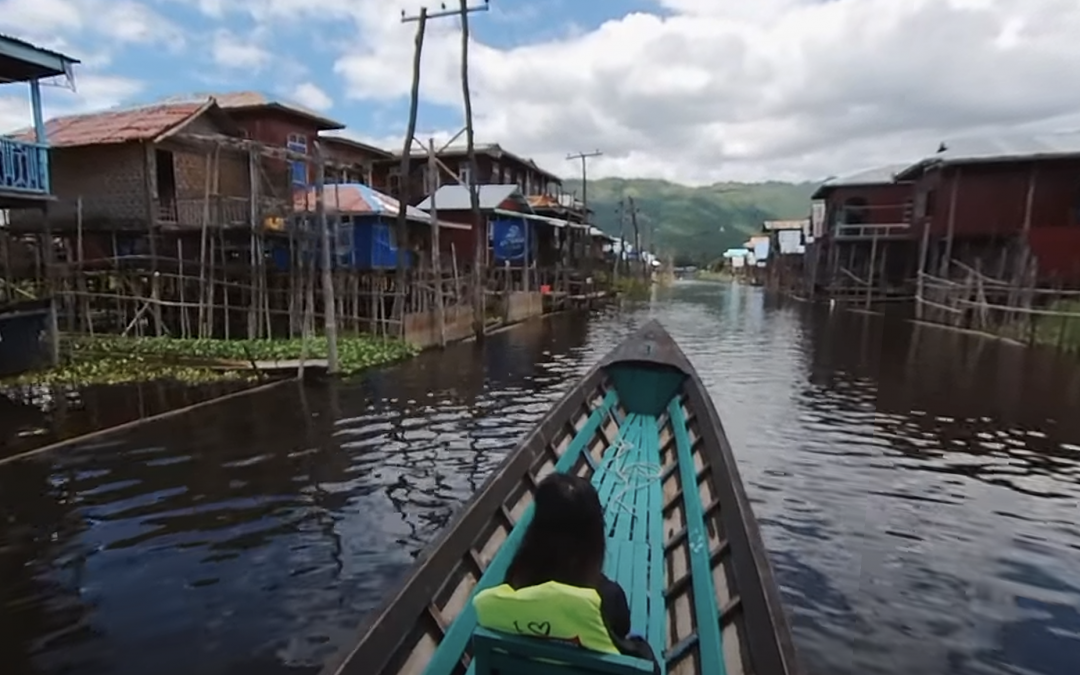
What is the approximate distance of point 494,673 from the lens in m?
2.97

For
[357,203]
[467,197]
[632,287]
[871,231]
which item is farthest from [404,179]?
[632,287]

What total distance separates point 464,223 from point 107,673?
2832 centimetres

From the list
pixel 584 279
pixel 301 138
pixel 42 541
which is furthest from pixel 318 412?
pixel 584 279

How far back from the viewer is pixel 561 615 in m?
2.74

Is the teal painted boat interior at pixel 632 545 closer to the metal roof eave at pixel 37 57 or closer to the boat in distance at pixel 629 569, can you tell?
the boat in distance at pixel 629 569

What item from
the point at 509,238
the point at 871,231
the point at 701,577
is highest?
the point at 871,231

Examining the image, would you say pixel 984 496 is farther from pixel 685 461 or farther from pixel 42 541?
pixel 42 541

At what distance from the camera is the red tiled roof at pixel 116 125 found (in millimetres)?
20688

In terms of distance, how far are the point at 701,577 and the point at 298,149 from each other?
2718 cm

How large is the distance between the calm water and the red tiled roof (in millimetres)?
12860

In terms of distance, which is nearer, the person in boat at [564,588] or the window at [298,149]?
the person in boat at [564,588]

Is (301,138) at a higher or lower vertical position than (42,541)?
higher

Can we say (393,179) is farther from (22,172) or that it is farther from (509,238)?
(22,172)

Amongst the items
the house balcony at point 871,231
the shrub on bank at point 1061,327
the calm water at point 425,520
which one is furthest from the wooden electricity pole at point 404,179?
the house balcony at point 871,231
